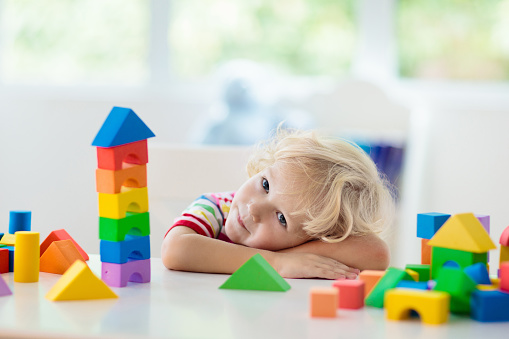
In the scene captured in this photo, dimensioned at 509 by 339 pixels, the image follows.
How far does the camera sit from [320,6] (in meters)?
2.64

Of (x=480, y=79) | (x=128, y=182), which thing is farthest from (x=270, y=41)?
(x=128, y=182)

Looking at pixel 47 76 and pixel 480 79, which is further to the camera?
pixel 47 76

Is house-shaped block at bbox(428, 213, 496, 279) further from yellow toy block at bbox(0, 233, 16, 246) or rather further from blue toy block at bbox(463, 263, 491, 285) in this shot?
yellow toy block at bbox(0, 233, 16, 246)

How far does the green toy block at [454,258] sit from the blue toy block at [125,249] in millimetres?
326

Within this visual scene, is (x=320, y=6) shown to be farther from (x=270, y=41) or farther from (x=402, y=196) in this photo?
(x=402, y=196)

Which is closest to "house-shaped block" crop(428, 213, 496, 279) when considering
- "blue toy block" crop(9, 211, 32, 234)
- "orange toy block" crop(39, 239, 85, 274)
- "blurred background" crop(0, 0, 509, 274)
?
"orange toy block" crop(39, 239, 85, 274)

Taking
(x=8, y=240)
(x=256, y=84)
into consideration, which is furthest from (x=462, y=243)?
(x=256, y=84)

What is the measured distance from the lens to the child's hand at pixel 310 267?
842 mm

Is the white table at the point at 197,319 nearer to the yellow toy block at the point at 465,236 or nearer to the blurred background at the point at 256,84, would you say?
the yellow toy block at the point at 465,236

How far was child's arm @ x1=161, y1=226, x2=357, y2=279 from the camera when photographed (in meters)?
0.85

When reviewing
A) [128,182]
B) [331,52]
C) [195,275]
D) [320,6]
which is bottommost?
[195,275]

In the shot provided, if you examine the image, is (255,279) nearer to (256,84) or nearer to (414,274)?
(414,274)

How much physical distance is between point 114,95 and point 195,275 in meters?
2.10

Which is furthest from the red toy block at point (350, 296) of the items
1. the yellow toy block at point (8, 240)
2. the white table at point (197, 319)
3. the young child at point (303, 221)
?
the yellow toy block at point (8, 240)
